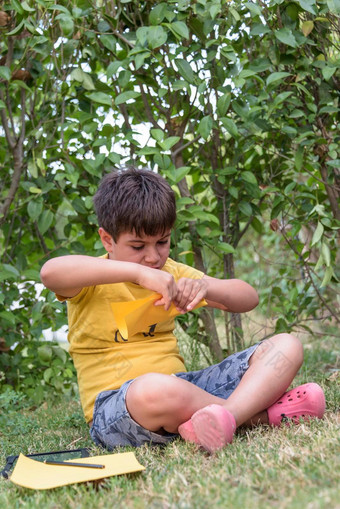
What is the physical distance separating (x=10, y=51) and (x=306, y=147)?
1.23 meters

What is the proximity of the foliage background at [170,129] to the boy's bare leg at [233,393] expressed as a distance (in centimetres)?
60

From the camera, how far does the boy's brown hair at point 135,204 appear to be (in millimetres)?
2033

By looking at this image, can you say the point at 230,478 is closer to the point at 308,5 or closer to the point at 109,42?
the point at 308,5

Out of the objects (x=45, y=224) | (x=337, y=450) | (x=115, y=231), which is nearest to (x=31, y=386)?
(x=45, y=224)

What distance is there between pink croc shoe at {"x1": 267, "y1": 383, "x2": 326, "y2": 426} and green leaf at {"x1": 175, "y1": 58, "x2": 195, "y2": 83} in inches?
47.4

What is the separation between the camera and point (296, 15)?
8.17ft

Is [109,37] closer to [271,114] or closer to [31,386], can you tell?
[271,114]

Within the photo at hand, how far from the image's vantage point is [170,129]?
112 inches

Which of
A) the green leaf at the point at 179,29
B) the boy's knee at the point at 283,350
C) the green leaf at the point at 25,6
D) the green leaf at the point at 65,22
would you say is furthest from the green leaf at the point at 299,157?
the green leaf at the point at 25,6

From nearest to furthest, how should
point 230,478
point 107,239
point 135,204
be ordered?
point 230,478
point 135,204
point 107,239

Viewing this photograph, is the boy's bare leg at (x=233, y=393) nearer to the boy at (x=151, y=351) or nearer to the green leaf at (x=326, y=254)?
the boy at (x=151, y=351)

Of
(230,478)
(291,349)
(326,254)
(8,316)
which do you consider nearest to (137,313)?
(291,349)

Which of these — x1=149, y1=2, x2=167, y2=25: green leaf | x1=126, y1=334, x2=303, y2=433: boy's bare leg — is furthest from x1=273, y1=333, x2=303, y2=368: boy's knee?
x1=149, y1=2, x2=167, y2=25: green leaf

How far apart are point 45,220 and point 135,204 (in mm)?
758
